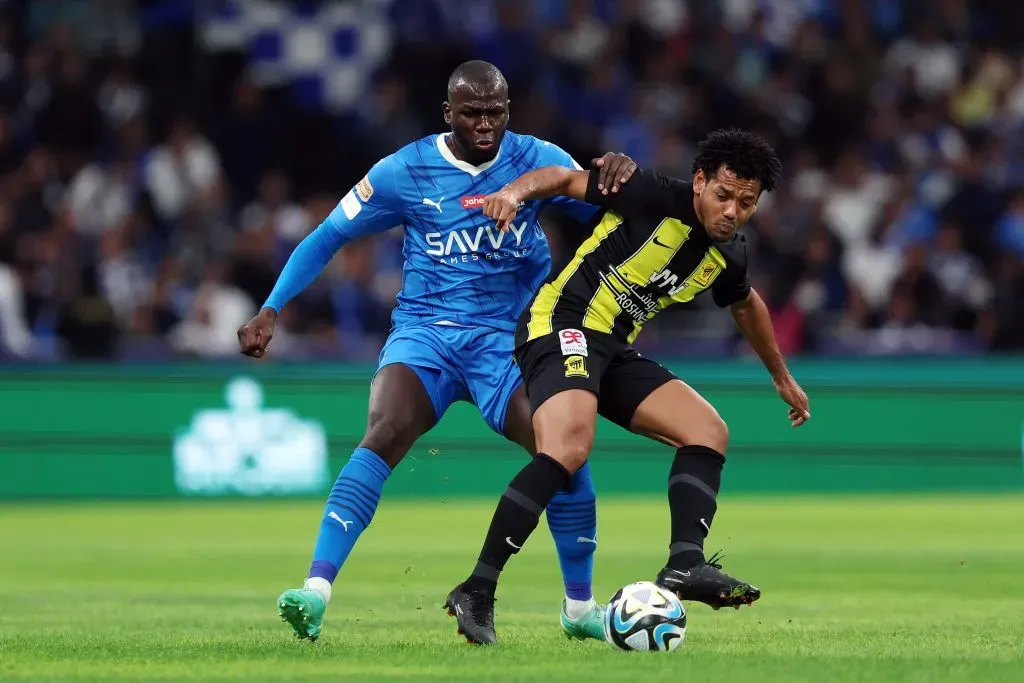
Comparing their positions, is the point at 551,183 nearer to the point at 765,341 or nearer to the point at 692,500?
the point at 765,341

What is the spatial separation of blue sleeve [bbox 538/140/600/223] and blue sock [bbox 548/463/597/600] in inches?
42.3

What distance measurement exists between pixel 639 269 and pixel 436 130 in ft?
35.3

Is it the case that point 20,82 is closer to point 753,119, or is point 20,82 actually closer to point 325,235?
point 753,119

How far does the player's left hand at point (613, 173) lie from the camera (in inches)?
278

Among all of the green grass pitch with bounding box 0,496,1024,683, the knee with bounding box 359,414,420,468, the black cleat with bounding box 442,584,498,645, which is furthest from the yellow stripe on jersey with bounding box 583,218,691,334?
the green grass pitch with bounding box 0,496,1024,683

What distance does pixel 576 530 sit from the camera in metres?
7.30

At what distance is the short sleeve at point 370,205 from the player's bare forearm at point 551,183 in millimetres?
590

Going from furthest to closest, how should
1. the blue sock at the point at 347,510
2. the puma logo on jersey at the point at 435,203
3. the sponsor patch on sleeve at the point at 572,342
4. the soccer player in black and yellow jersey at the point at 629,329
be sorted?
the puma logo on jersey at the point at 435,203, the sponsor patch on sleeve at the point at 572,342, the blue sock at the point at 347,510, the soccer player in black and yellow jersey at the point at 629,329

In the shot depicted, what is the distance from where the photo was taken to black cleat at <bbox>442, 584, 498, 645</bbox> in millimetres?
6656

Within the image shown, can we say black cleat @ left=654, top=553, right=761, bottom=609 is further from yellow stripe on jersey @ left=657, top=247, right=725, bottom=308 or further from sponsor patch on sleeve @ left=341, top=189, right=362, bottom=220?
sponsor patch on sleeve @ left=341, top=189, right=362, bottom=220

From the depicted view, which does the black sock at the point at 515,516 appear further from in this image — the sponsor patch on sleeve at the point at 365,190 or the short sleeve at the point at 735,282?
the sponsor patch on sleeve at the point at 365,190

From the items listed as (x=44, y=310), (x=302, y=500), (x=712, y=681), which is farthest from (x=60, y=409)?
(x=712, y=681)

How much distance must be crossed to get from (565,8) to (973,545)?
885 centimetres

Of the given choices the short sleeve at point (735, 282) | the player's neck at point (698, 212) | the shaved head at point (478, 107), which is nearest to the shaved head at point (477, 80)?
the shaved head at point (478, 107)
